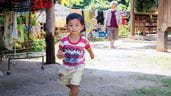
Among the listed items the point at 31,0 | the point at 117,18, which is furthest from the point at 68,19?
the point at 117,18

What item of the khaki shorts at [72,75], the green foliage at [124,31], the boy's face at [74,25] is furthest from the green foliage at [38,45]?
the green foliage at [124,31]

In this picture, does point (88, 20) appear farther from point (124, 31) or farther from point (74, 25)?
point (74, 25)

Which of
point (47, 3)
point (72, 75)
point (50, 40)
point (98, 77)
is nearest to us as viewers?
point (72, 75)

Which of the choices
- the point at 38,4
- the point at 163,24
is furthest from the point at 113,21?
the point at 38,4

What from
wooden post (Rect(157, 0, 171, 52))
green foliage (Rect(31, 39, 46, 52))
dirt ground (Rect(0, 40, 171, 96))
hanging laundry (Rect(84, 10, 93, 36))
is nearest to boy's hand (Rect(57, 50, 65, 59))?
dirt ground (Rect(0, 40, 171, 96))

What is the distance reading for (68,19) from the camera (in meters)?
6.20

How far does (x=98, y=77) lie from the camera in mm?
9891

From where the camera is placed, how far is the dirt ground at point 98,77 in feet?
27.0

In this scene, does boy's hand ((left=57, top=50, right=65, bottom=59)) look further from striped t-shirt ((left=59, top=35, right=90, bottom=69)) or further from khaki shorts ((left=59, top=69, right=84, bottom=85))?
khaki shorts ((left=59, top=69, right=84, bottom=85))

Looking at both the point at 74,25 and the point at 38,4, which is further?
the point at 38,4

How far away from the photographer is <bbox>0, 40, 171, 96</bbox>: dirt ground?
8227 millimetres

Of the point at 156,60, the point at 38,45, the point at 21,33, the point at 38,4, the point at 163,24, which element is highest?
the point at 38,4

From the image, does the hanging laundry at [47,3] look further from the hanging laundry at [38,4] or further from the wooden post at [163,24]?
the wooden post at [163,24]

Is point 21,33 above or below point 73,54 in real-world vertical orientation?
above
